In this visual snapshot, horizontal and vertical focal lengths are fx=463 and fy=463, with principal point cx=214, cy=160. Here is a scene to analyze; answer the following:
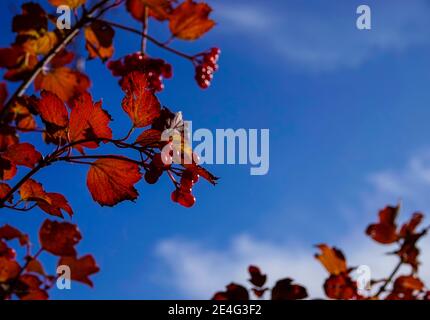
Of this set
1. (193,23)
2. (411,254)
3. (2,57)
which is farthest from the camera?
(411,254)

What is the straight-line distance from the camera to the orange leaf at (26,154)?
1012 millimetres

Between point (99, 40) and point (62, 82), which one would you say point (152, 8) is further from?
point (62, 82)

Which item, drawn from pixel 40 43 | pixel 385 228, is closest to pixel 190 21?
pixel 40 43

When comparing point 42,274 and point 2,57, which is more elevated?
point 2,57

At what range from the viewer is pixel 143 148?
2.95 ft

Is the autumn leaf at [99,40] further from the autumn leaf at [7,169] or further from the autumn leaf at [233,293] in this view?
the autumn leaf at [233,293]

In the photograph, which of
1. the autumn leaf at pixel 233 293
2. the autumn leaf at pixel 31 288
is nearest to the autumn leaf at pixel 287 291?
the autumn leaf at pixel 233 293

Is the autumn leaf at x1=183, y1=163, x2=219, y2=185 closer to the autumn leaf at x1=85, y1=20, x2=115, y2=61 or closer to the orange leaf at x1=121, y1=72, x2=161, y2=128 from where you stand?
the orange leaf at x1=121, y1=72, x2=161, y2=128

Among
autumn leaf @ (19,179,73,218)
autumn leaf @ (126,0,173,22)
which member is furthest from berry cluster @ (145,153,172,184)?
autumn leaf @ (126,0,173,22)

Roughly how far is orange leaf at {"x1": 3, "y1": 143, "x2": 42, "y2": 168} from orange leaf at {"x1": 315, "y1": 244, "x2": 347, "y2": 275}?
142 centimetres

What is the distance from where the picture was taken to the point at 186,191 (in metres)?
1.02
